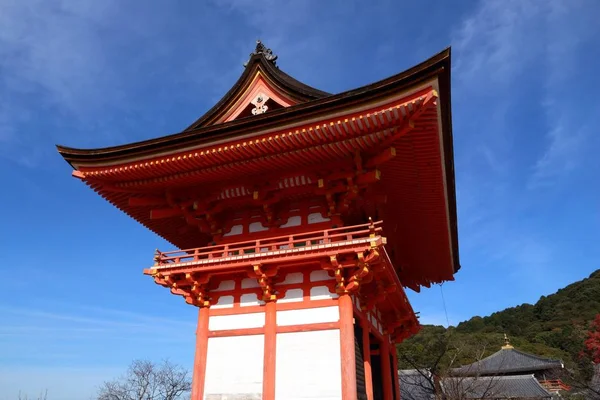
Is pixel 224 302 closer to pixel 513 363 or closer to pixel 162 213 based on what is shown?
pixel 162 213

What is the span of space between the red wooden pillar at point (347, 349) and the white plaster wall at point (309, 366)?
18 centimetres

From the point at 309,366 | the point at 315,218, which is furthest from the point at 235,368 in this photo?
the point at 315,218

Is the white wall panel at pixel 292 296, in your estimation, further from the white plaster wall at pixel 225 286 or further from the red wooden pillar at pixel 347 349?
the white plaster wall at pixel 225 286

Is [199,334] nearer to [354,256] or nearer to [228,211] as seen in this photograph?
[228,211]

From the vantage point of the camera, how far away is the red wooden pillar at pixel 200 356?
1000 centimetres

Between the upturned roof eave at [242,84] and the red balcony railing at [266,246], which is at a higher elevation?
the upturned roof eave at [242,84]

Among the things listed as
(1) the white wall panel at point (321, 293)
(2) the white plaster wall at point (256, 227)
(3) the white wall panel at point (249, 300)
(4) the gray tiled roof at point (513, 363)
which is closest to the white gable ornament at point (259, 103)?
(2) the white plaster wall at point (256, 227)

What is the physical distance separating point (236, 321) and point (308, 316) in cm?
186

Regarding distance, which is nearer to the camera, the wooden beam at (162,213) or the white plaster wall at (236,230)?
the white plaster wall at (236,230)

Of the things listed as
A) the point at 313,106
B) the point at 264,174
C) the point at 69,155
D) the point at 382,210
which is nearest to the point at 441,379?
the point at 382,210

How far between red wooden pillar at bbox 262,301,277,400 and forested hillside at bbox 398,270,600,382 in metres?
61.3

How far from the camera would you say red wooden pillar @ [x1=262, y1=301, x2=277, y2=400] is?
372 inches

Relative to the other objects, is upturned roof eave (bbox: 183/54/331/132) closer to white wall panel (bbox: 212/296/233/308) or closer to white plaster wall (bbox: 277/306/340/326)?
white wall panel (bbox: 212/296/233/308)

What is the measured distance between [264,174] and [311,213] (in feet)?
5.24
